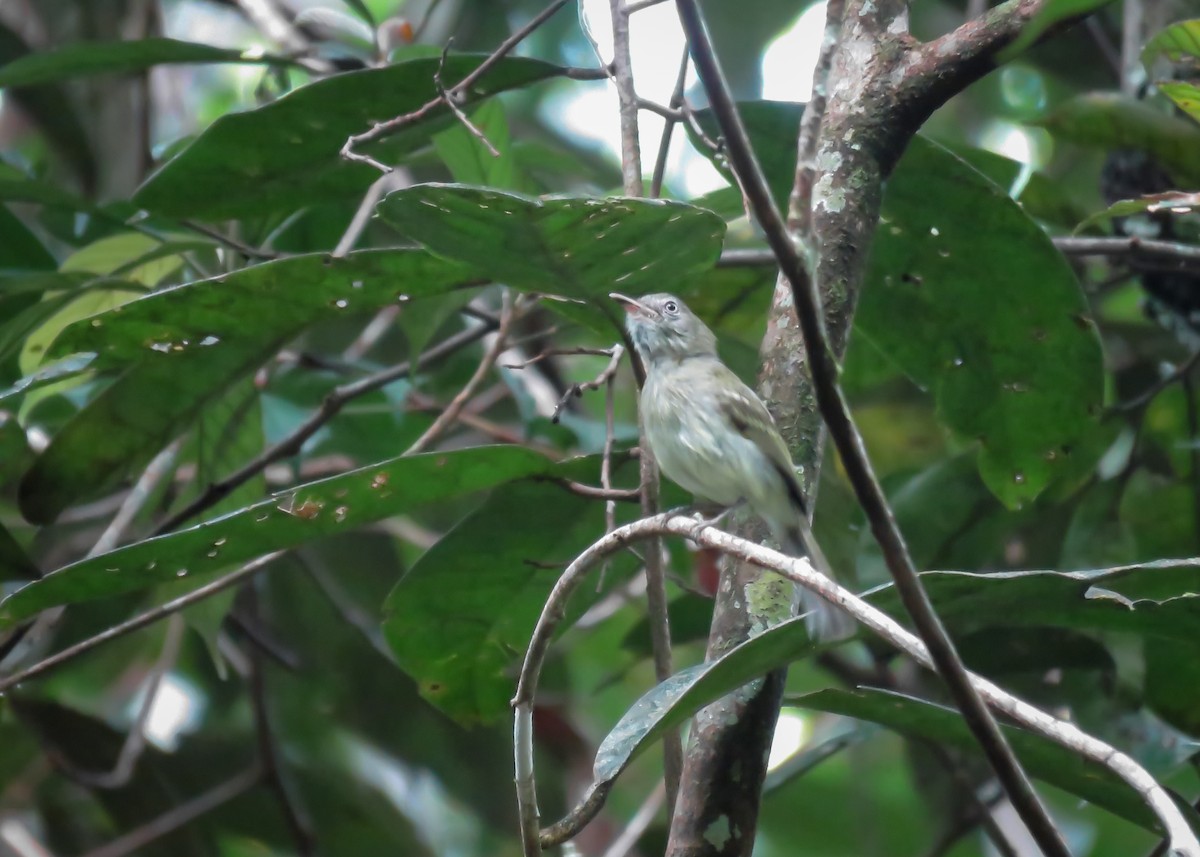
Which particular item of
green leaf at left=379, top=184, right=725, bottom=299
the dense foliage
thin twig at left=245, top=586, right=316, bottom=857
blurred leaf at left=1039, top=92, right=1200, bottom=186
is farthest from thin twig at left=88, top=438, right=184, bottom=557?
blurred leaf at left=1039, top=92, right=1200, bottom=186

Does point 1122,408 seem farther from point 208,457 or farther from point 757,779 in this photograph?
point 208,457

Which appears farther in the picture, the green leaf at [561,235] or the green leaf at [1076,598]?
the green leaf at [561,235]

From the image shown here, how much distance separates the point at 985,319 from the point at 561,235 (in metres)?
1.09

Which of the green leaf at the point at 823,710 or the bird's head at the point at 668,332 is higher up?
the bird's head at the point at 668,332

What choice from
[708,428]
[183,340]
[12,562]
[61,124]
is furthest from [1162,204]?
[61,124]

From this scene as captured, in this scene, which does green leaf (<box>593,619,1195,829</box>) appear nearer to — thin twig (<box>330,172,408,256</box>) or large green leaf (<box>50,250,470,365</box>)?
large green leaf (<box>50,250,470,365</box>)

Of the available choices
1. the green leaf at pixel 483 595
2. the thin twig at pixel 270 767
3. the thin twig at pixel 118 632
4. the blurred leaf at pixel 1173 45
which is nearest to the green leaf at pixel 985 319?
the blurred leaf at pixel 1173 45

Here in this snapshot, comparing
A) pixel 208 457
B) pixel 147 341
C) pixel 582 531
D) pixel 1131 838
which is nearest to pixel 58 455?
pixel 147 341

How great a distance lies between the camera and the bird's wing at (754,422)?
2215 millimetres

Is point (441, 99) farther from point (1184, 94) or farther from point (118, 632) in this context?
point (1184, 94)

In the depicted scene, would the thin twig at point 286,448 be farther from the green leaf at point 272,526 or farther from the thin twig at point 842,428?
the thin twig at point 842,428

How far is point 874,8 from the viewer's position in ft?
7.81

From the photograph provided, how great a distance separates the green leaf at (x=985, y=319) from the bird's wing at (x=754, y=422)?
1.15 ft

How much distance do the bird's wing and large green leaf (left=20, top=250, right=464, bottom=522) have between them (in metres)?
0.72
